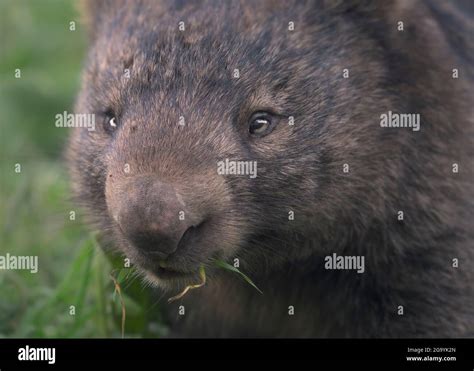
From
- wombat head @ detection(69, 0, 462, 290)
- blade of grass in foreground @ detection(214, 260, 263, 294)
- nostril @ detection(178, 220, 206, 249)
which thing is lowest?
blade of grass in foreground @ detection(214, 260, 263, 294)


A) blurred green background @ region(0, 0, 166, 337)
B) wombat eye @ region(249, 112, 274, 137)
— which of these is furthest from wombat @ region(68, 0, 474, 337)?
blurred green background @ region(0, 0, 166, 337)

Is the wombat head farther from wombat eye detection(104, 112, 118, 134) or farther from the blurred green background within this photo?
the blurred green background

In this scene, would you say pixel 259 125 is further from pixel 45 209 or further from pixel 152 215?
pixel 45 209

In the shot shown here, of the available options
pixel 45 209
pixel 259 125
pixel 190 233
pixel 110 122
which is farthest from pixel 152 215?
pixel 45 209

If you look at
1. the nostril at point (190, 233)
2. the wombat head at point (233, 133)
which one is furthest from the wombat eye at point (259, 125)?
the nostril at point (190, 233)

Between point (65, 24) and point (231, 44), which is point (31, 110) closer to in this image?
point (65, 24)

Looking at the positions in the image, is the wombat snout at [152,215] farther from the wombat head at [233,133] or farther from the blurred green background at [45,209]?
the blurred green background at [45,209]

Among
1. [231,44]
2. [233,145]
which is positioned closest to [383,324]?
[233,145]
